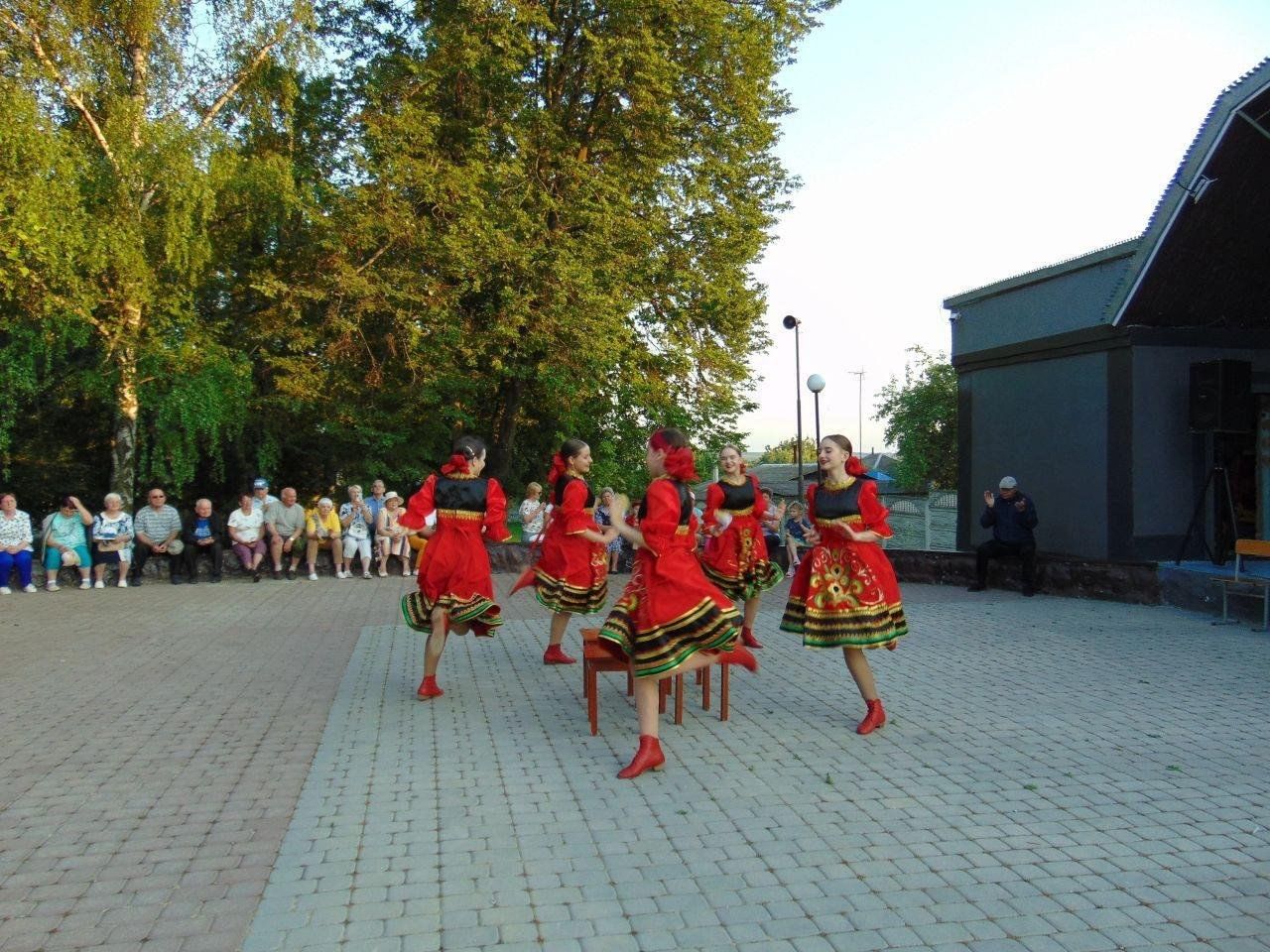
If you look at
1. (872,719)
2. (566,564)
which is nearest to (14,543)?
(566,564)

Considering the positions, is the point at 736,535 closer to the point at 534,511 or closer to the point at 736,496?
the point at 736,496

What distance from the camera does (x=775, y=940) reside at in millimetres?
3535

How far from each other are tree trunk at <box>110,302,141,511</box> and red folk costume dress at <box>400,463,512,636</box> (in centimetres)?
1038

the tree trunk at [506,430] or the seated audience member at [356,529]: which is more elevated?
the tree trunk at [506,430]

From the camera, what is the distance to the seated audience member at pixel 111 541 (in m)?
14.7

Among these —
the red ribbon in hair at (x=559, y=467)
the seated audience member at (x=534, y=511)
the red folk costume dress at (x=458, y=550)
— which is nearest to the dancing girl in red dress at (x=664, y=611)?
the red folk costume dress at (x=458, y=550)

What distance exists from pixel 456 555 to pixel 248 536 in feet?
30.7

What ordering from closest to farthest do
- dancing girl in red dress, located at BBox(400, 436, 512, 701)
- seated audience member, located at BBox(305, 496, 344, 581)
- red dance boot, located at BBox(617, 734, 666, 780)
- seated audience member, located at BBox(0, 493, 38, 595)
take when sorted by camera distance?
red dance boot, located at BBox(617, 734, 666, 780) → dancing girl in red dress, located at BBox(400, 436, 512, 701) → seated audience member, located at BBox(0, 493, 38, 595) → seated audience member, located at BBox(305, 496, 344, 581)

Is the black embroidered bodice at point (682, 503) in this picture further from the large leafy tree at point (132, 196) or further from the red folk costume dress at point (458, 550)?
the large leafy tree at point (132, 196)

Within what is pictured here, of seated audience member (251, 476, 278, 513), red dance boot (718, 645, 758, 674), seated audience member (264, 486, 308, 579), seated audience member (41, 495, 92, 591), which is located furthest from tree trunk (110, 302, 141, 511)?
red dance boot (718, 645, 758, 674)

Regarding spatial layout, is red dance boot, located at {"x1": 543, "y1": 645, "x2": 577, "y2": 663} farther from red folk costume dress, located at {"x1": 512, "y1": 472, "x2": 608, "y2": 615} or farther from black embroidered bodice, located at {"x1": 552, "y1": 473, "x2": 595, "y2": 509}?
black embroidered bodice, located at {"x1": 552, "y1": 473, "x2": 595, "y2": 509}

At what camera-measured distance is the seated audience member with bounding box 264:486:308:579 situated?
51.4 feet

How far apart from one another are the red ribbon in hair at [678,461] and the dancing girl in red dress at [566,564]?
6.77ft

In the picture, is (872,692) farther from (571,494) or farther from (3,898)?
(3,898)
